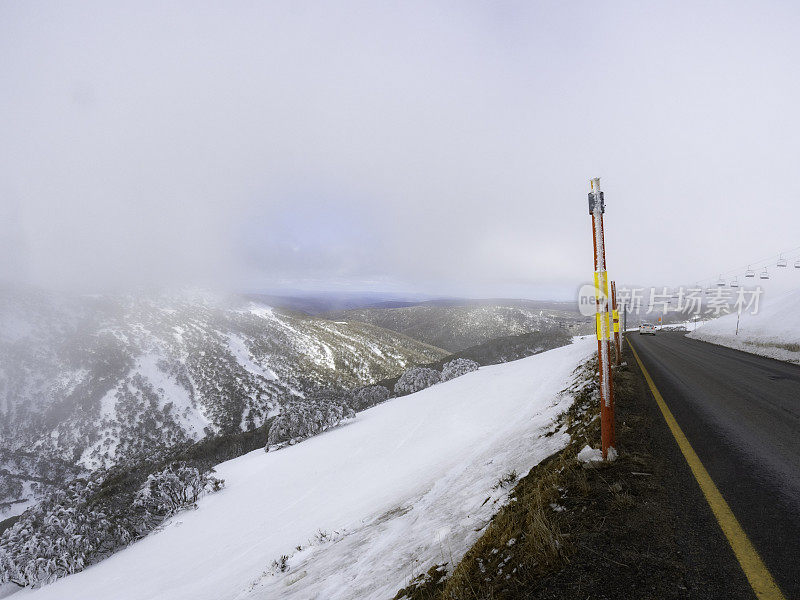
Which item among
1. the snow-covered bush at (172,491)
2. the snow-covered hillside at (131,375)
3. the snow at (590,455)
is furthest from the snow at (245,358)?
the snow at (590,455)

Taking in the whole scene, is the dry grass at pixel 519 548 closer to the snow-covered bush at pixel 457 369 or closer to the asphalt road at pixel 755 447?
the asphalt road at pixel 755 447

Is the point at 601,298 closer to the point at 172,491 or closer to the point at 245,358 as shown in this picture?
the point at 172,491

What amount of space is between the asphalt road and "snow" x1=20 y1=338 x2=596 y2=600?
227 cm

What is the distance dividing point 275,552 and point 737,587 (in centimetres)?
809

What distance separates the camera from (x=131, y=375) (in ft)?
244

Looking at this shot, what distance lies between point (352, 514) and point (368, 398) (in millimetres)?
39039

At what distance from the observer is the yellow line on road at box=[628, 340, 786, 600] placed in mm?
2219

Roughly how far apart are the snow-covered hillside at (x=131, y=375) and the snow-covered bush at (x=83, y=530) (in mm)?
45856

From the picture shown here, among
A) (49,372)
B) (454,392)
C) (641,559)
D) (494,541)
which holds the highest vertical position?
(641,559)

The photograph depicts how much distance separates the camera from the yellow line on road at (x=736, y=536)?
2219 mm

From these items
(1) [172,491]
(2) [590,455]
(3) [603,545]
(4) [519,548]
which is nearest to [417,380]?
(1) [172,491]

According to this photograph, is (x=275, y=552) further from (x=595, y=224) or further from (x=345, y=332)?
(x=345, y=332)

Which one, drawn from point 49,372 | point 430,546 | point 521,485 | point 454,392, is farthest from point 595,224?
point 49,372

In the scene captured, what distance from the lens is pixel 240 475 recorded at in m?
20.2
